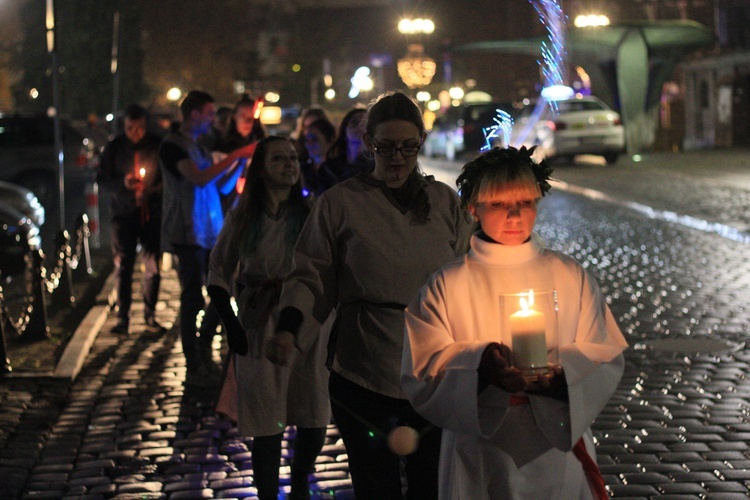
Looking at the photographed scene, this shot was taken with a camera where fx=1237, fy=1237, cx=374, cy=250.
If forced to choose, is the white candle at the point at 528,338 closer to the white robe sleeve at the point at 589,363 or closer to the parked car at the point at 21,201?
the white robe sleeve at the point at 589,363

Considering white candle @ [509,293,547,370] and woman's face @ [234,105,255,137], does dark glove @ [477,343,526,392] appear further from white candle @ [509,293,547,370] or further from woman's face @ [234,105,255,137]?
woman's face @ [234,105,255,137]

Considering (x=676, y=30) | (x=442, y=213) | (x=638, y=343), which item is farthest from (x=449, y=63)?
(x=442, y=213)

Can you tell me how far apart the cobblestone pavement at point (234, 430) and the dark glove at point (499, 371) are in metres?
2.81

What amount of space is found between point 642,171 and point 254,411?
26637 mm

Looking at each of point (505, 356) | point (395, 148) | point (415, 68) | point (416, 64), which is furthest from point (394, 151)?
point (416, 64)

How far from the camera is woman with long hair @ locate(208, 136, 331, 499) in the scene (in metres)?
5.55

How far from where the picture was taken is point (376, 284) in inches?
171

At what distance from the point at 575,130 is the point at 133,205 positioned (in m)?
23.4

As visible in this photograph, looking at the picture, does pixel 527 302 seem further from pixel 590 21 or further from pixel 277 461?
pixel 590 21

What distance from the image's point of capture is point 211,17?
69250 millimetres

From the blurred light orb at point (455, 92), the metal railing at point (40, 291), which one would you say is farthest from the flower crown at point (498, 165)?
the blurred light orb at point (455, 92)

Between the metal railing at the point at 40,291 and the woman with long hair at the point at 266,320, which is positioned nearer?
the woman with long hair at the point at 266,320

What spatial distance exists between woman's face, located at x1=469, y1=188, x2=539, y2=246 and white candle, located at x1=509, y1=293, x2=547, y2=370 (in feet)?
1.49

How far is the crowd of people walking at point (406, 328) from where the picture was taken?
11.2 feet
